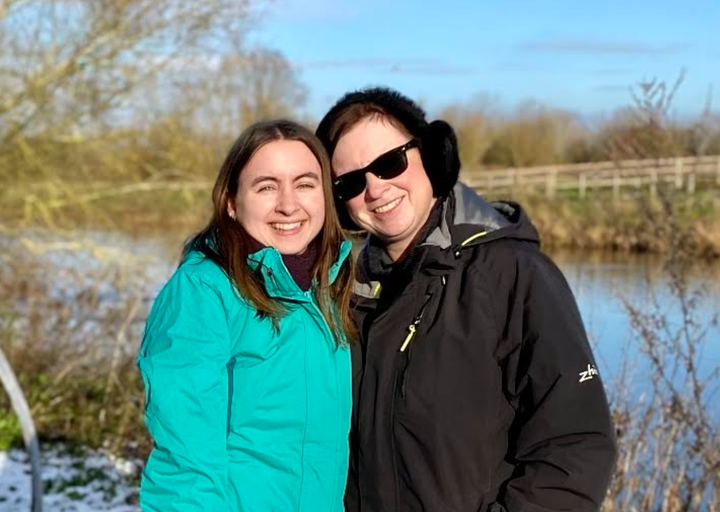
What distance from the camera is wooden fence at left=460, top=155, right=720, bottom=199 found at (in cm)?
563

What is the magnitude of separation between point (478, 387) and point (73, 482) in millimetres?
5416

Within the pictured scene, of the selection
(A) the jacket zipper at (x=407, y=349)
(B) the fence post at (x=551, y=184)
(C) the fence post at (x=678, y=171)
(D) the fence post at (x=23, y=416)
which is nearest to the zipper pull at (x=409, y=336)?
(A) the jacket zipper at (x=407, y=349)

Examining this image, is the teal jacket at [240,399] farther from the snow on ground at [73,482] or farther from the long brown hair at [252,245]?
the snow on ground at [73,482]

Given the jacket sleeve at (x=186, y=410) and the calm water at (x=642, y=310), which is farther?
the calm water at (x=642, y=310)

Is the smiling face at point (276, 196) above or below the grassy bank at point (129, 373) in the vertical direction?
above

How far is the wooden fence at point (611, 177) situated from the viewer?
18.5 ft

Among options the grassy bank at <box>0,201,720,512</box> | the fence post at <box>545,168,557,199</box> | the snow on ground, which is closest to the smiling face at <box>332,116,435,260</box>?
the grassy bank at <box>0,201,720,512</box>

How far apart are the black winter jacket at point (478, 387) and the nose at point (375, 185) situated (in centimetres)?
19

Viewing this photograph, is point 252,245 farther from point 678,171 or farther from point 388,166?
point 678,171

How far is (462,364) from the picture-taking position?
87.5 inches

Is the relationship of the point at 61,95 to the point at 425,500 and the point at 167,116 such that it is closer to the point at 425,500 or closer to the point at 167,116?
the point at 167,116

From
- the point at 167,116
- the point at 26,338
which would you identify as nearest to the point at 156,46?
the point at 167,116

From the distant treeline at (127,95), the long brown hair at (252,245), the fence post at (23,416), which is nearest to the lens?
the long brown hair at (252,245)

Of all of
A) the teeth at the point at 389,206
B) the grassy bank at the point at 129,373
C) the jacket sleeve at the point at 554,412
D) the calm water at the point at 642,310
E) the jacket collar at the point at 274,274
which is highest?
the teeth at the point at 389,206
